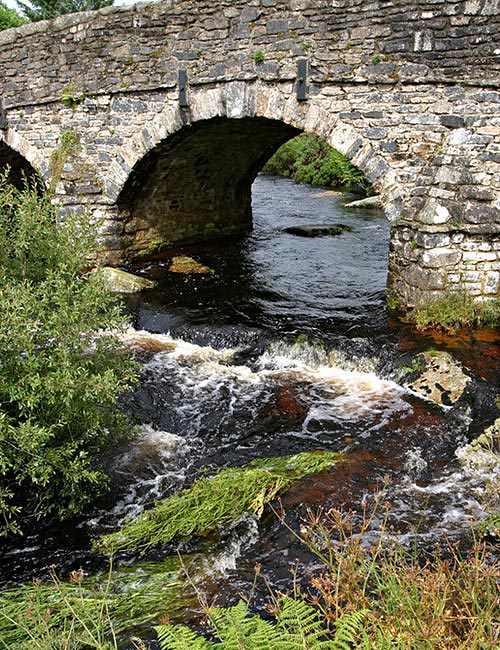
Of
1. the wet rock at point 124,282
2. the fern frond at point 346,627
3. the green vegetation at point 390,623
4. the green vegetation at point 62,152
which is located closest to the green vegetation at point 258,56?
the green vegetation at point 62,152

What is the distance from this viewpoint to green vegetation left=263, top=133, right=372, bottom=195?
19.0 meters

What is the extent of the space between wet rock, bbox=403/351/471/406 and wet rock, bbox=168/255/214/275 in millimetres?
5010

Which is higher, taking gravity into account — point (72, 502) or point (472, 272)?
point (472, 272)

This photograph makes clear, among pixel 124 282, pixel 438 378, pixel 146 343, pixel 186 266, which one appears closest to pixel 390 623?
pixel 438 378

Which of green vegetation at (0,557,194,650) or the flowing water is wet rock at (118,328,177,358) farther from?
green vegetation at (0,557,194,650)

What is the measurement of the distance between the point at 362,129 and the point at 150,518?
5722 millimetres

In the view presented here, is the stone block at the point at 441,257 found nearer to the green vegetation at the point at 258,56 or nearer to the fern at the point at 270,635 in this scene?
the green vegetation at the point at 258,56

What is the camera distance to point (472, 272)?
7.19 metres

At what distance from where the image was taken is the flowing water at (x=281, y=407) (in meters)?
4.03

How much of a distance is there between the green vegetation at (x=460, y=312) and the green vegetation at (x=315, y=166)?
36.5 ft

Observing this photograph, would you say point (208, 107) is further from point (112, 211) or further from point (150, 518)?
point (150, 518)

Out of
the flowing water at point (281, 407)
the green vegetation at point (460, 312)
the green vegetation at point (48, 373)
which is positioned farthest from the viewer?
the green vegetation at point (460, 312)

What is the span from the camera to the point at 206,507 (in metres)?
4.12

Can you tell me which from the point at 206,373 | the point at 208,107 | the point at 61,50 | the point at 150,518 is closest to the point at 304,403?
the point at 206,373
